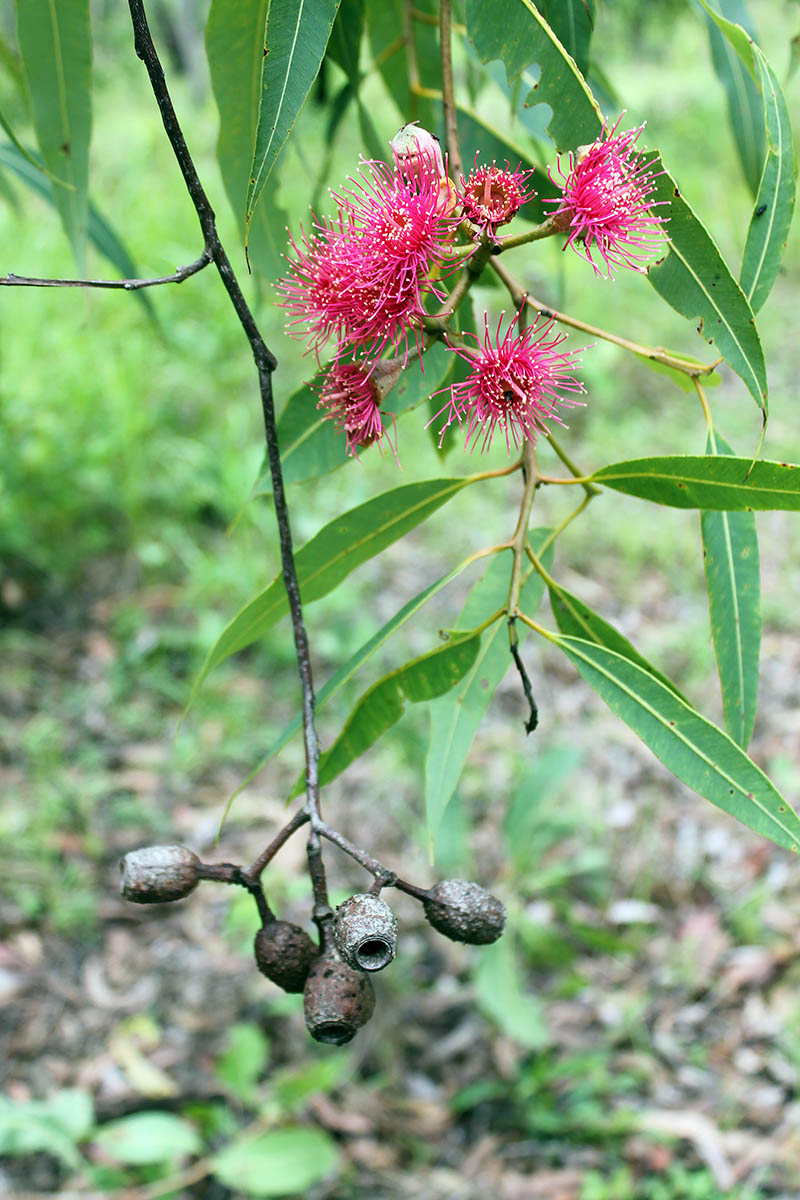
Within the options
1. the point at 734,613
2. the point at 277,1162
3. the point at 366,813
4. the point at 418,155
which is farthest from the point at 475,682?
the point at 366,813

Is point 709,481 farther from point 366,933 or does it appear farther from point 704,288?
point 366,933

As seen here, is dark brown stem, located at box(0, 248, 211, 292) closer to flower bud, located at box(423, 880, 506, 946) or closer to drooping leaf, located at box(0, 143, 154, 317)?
flower bud, located at box(423, 880, 506, 946)

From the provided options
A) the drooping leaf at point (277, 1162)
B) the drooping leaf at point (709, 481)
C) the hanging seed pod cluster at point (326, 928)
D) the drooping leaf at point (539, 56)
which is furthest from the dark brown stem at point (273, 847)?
the drooping leaf at point (277, 1162)

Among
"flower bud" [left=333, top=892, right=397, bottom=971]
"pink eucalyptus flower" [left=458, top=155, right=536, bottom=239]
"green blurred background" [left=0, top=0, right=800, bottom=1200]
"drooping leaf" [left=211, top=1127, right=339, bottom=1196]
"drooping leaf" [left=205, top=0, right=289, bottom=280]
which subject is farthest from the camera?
"green blurred background" [left=0, top=0, right=800, bottom=1200]

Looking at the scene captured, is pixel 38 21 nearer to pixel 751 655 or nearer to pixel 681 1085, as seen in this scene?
pixel 751 655

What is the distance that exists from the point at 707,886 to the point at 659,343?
2.17 meters

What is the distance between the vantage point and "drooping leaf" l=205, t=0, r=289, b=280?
2.54 feet

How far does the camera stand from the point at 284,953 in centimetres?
64

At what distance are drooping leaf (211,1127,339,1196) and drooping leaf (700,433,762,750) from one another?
1229mm

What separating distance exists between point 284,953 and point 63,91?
0.82 metres

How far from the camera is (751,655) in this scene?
0.83 m

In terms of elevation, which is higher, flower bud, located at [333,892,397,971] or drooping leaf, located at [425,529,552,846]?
drooping leaf, located at [425,529,552,846]

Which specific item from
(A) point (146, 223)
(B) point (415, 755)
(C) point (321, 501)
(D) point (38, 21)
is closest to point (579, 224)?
(D) point (38, 21)

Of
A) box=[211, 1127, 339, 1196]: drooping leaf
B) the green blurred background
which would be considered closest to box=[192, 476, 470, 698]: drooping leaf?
the green blurred background
